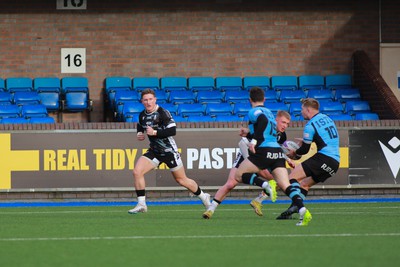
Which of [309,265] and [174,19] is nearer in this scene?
[309,265]

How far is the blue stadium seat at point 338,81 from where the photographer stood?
86.8ft

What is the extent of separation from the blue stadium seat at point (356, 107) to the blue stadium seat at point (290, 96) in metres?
1.15

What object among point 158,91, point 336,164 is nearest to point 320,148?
point 336,164

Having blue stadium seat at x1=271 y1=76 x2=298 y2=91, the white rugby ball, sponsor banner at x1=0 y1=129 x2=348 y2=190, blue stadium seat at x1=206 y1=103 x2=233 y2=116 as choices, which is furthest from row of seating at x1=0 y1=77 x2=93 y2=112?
the white rugby ball

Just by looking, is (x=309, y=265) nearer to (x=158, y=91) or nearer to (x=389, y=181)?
(x=389, y=181)

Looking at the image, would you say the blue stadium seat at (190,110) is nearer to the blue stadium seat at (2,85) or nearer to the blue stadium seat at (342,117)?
the blue stadium seat at (342,117)

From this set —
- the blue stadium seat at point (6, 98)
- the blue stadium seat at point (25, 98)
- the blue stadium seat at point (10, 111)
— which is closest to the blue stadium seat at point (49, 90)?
the blue stadium seat at point (25, 98)

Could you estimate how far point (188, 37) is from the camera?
26.6 m

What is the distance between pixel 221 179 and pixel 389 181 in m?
3.56

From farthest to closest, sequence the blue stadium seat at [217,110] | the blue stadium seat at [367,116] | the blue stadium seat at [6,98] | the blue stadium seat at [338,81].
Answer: the blue stadium seat at [338,81] → the blue stadium seat at [367,116] → the blue stadium seat at [217,110] → the blue stadium seat at [6,98]

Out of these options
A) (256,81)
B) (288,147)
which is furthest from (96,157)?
(256,81)

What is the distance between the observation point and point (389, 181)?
20859 millimetres

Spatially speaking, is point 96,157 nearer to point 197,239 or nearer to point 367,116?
point 367,116

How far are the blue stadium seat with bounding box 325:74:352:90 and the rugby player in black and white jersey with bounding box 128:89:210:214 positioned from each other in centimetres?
1187
